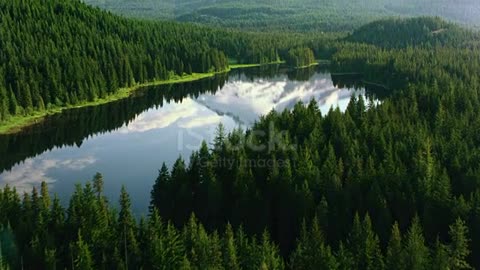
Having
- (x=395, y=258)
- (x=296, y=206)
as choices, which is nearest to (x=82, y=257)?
(x=296, y=206)

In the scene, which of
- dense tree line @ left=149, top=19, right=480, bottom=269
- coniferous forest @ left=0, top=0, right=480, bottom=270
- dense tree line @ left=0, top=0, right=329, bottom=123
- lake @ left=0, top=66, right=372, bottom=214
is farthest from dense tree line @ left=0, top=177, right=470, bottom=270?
dense tree line @ left=0, top=0, right=329, bottom=123

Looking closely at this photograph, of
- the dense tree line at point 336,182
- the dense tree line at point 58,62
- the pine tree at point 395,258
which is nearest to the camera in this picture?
the pine tree at point 395,258

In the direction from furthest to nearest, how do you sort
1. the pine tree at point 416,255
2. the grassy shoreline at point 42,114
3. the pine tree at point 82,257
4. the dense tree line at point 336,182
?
1. the grassy shoreline at point 42,114
2. the dense tree line at point 336,182
3. the pine tree at point 82,257
4. the pine tree at point 416,255

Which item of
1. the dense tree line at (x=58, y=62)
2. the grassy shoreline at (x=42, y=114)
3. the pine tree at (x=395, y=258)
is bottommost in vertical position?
the pine tree at (x=395, y=258)

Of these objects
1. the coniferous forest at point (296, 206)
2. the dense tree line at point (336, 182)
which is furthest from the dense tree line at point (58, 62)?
the dense tree line at point (336, 182)

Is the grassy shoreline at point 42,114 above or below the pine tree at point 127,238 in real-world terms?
above

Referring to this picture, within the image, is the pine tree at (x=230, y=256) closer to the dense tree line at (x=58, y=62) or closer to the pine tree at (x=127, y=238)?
the pine tree at (x=127, y=238)
